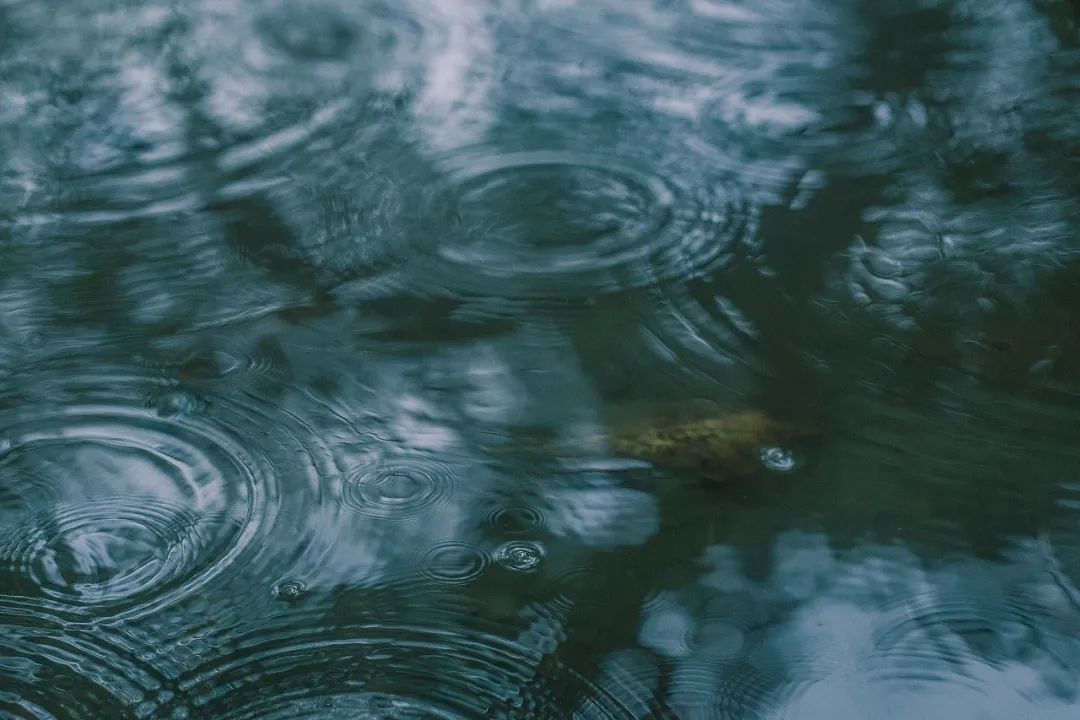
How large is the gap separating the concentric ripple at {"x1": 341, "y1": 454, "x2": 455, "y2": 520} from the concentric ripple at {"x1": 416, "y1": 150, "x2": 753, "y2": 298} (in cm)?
57

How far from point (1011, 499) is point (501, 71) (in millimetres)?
2027

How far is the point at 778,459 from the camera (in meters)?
2.13

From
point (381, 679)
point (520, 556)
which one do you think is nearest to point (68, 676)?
point (381, 679)

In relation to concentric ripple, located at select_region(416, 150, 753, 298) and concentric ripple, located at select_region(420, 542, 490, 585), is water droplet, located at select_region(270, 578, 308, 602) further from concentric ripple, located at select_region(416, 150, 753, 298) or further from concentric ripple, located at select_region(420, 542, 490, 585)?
concentric ripple, located at select_region(416, 150, 753, 298)

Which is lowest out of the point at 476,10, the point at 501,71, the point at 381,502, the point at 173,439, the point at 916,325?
the point at 381,502

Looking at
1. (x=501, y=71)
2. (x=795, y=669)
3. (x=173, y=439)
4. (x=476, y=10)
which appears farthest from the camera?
(x=476, y=10)

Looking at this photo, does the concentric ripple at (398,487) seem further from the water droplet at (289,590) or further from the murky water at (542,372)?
the water droplet at (289,590)

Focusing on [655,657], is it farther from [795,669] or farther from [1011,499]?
[1011,499]

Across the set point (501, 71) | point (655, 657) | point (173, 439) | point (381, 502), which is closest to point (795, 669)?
point (655, 657)

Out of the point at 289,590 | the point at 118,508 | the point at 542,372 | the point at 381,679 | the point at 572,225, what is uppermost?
the point at 572,225

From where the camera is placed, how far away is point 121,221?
110 inches

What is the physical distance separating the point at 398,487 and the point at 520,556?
270mm

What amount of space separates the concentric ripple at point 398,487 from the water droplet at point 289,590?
18 centimetres

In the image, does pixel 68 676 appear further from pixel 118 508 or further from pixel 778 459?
pixel 778 459
